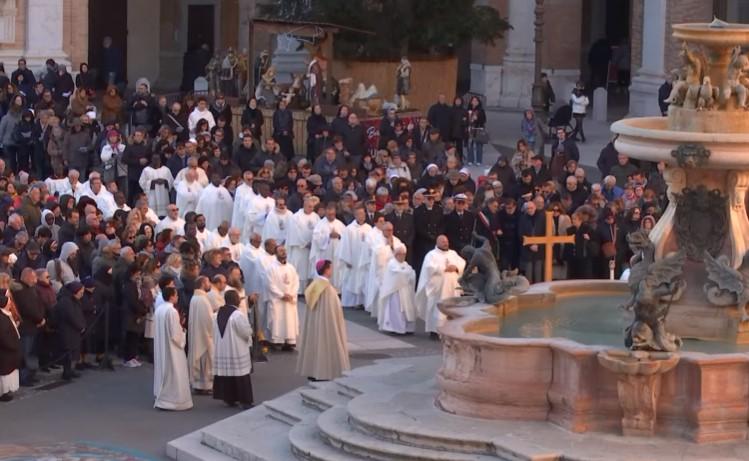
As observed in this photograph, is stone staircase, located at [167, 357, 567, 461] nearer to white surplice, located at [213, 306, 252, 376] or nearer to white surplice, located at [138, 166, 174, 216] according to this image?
white surplice, located at [213, 306, 252, 376]

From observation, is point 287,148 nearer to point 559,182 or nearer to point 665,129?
point 559,182

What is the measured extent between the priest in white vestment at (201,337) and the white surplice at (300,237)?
17.1 feet

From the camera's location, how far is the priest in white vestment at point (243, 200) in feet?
94.2

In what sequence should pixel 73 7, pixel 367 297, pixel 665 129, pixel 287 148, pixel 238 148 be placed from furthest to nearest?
1. pixel 73 7
2. pixel 287 148
3. pixel 238 148
4. pixel 367 297
5. pixel 665 129

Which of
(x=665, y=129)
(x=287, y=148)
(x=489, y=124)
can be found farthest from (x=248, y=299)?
(x=489, y=124)

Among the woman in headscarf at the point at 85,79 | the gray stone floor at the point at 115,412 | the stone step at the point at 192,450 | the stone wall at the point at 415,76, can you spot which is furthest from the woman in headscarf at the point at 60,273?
the stone wall at the point at 415,76

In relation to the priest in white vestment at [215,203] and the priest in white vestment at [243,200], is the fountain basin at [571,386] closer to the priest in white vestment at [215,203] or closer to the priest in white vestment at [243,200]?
the priest in white vestment at [243,200]

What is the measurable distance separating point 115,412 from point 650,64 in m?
20.7

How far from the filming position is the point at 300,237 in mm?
27609

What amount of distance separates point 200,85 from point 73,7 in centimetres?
320

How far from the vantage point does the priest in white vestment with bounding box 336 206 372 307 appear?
26.7m

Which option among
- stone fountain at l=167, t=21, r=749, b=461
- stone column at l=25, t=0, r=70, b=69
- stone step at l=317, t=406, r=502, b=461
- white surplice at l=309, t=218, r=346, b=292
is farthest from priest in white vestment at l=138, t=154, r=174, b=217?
stone step at l=317, t=406, r=502, b=461

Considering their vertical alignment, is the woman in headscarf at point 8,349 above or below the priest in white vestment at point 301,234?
below

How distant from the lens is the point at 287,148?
34.5 meters
